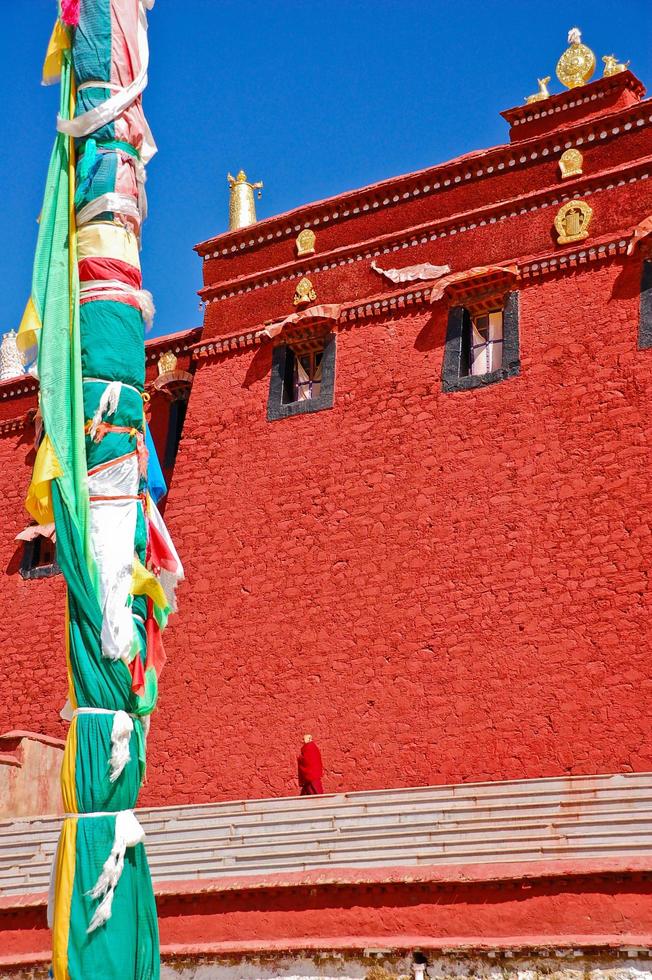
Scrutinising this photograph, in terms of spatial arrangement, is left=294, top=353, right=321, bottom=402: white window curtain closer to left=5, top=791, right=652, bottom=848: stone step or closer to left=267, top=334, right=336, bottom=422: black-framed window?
left=267, top=334, right=336, bottom=422: black-framed window

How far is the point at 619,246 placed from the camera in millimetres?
11969

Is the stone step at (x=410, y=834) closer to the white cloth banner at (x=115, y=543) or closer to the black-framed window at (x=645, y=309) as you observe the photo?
the white cloth banner at (x=115, y=543)

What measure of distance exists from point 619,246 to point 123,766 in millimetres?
7768

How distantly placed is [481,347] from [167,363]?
4302 mm

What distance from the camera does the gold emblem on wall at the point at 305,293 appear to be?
14008 millimetres

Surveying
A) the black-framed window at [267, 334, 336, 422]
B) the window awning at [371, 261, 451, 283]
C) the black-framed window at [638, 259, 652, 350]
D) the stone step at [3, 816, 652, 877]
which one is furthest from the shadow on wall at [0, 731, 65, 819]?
the black-framed window at [638, 259, 652, 350]

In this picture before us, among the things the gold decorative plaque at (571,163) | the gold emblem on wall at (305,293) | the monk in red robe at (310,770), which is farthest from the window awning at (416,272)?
the monk in red robe at (310,770)

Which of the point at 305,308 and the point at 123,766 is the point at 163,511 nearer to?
the point at 305,308

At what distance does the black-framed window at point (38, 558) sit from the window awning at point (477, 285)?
18.9 feet

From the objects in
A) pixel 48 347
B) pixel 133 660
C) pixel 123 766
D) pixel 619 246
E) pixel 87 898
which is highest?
pixel 619 246

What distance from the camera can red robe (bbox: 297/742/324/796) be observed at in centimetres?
1140

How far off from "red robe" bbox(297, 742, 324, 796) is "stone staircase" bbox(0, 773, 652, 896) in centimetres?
121

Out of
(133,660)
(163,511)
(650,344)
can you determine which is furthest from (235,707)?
(133,660)

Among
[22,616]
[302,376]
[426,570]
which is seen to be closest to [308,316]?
[302,376]
